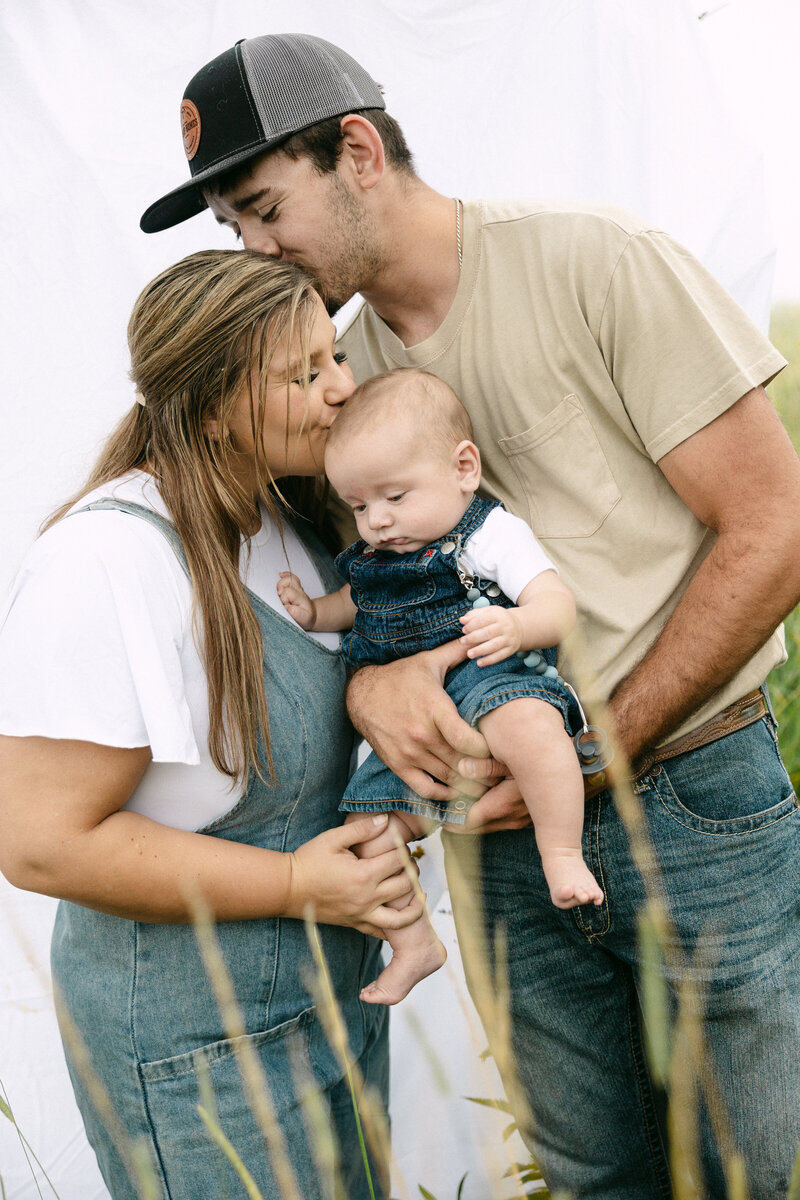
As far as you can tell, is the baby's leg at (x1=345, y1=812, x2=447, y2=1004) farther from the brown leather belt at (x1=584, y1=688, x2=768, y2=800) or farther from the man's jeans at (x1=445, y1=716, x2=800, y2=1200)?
the brown leather belt at (x1=584, y1=688, x2=768, y2=800)

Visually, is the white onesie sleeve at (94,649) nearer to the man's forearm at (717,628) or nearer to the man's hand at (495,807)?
the man's hand at (495,807)

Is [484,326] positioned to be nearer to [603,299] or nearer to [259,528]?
[603,299]

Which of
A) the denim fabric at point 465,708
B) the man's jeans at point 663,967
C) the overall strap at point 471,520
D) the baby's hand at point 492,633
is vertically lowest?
the man's jeans at point 663,967

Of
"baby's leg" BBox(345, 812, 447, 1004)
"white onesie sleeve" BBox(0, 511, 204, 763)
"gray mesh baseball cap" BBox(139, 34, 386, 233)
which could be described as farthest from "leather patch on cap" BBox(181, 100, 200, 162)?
"baby's leg" BBox(345, 812, 447, 1004)

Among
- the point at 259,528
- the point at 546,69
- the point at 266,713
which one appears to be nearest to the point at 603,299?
the point at 259,528

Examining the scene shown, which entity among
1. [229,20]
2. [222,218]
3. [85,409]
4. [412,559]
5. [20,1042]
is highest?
[229,20]

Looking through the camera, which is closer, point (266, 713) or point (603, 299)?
point (266, 713)

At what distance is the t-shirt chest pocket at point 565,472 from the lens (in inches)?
73.9

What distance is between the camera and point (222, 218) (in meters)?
2.12

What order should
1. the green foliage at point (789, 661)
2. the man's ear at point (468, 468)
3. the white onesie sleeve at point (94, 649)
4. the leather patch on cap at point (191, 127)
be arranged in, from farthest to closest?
1. the green foliage at point (789, 661)
2. the leather patch on cap at point (191, 127)
3. the man's ear at point (468, 468)
4. the white onesie sleeve at point (94, 649)

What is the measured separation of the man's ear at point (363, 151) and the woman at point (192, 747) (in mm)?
408

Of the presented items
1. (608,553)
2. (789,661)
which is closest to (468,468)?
(608,553)

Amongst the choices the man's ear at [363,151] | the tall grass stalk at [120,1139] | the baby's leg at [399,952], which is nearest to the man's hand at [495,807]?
the baby's leg at [399,952]

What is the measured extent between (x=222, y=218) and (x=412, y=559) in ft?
2.89
